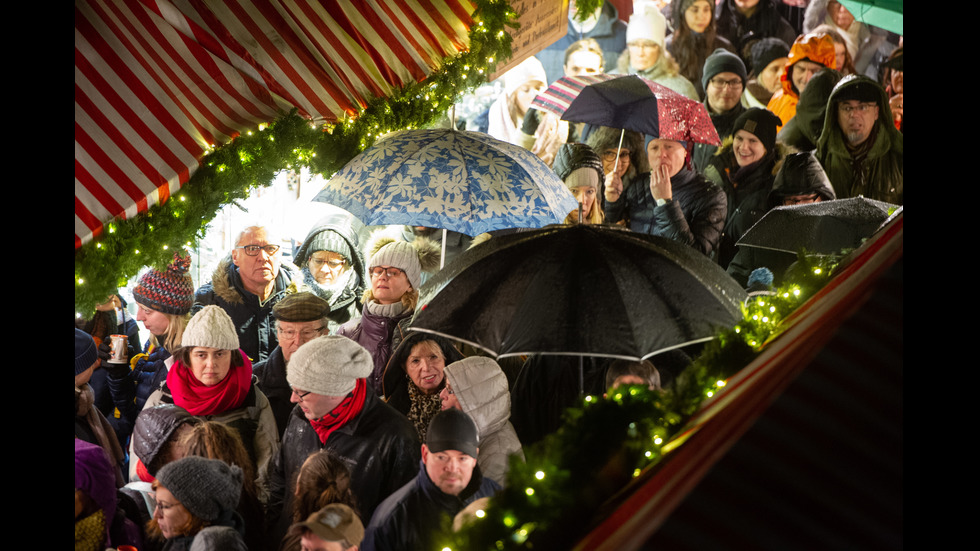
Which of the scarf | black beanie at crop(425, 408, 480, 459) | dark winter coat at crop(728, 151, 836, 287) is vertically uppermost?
black beanie at crop(425, 408, 480, 459)

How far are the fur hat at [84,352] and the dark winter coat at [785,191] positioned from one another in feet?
13.3

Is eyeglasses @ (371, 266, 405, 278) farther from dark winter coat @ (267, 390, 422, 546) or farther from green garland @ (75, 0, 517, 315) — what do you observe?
green garland @ (75, 0, 517, 315)

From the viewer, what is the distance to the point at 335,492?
3361 mm

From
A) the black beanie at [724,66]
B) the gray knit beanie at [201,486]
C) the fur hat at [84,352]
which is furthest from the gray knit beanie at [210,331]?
the black beanie at [724,66]

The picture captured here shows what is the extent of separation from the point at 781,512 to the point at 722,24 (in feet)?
37.0

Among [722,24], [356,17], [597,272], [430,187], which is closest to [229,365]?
[430,187]

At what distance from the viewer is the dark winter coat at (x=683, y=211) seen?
6.09 meters

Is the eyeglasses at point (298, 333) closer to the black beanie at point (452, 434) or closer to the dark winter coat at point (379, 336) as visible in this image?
the dark winter coat at point (379, 336)

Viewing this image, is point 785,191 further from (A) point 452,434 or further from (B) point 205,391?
(B) point 205,391

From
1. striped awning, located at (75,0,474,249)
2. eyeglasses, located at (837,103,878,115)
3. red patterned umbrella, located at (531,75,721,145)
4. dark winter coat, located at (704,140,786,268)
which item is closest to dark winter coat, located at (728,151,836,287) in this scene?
dark winter coat, located at (704,140,786,268)

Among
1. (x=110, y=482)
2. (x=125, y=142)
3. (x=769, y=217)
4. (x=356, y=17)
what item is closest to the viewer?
(x=125, y=142)

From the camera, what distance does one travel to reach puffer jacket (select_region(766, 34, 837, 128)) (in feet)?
29.9

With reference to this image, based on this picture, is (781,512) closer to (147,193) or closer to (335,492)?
(147,193)

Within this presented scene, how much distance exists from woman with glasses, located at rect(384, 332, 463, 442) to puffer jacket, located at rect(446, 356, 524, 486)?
11.0 inches
